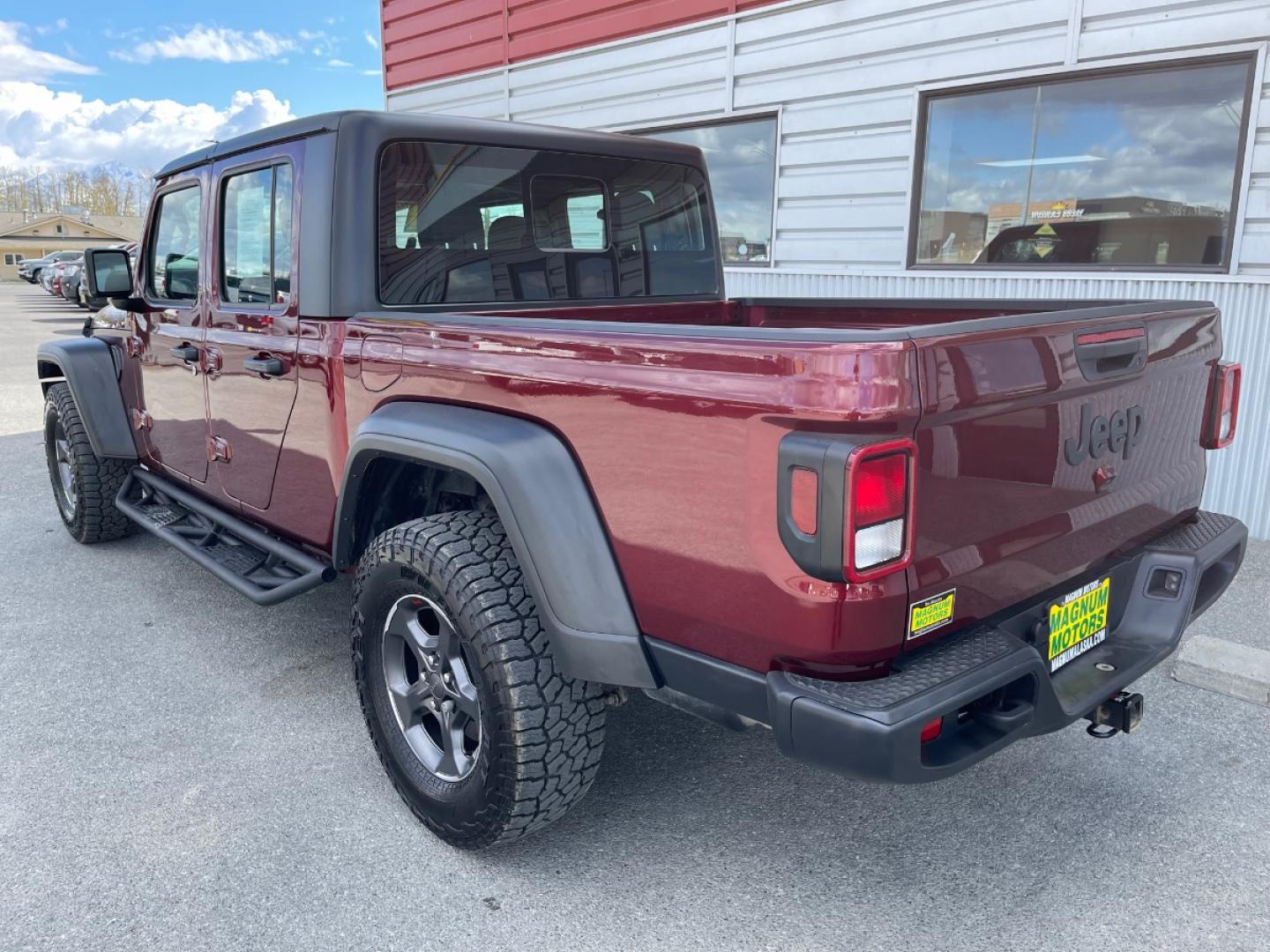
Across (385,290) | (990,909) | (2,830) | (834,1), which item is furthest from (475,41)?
(990,909)

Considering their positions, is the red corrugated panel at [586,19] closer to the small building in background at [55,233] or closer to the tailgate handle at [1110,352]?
the tailgate handle at [1110,352]

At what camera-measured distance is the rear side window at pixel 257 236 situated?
310 cm

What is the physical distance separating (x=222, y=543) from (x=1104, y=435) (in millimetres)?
3218

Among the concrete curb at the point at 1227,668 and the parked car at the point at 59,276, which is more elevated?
the parked car at the point at 59,276

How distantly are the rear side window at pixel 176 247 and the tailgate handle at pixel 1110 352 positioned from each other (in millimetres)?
3179

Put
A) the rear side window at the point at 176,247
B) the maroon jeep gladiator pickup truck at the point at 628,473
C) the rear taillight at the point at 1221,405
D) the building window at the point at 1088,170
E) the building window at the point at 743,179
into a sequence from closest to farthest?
the maroon jeep gladiator pickup truck at the point at 628,473
the rear taillight at the point at 1221,405
the rear side window at the point at 176,247
the building window at the point at 1088,170
the building window at the point at 743,179

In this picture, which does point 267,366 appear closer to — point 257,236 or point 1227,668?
point 257,236

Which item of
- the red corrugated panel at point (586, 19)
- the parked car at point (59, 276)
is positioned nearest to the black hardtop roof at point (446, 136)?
the red corrugated panel at point (586, 19)

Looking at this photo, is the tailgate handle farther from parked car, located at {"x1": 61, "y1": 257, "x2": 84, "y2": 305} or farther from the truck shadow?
parked car, located at {"x1": 61, "y1": 257, "x2": 84, "y2": 305}

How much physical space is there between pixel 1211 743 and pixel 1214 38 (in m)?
3.73

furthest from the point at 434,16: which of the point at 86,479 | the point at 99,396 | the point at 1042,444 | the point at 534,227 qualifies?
the point at 1042,444

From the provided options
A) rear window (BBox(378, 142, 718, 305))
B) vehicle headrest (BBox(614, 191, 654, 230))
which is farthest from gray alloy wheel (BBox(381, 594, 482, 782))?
vehicle headrest (BBox(614, 191, 654, 230))

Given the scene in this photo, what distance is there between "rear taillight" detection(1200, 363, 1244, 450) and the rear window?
1903mm

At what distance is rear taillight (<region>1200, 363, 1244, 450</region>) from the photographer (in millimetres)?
2738
